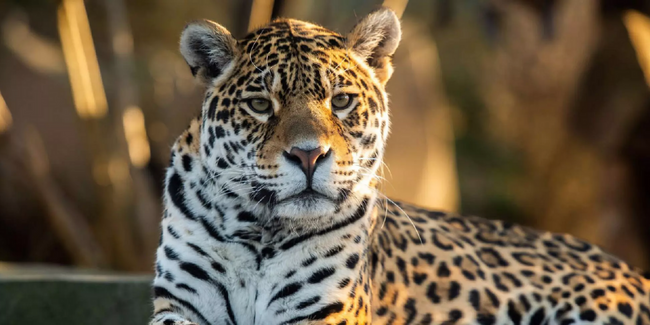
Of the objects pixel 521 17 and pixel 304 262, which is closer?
pixel 304 262

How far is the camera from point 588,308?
665 centimetres

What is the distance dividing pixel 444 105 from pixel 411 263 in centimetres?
892

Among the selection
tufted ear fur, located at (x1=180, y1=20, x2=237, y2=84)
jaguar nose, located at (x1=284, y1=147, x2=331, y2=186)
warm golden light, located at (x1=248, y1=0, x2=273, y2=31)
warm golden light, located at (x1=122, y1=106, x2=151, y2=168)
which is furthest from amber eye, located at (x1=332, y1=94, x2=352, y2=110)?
warm golden light, located at (x1=122, y1=106, x2=151, y2=168)

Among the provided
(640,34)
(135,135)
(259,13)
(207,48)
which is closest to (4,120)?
(135,135)

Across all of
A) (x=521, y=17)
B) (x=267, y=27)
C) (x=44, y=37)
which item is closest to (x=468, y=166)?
(x=521, y=17)

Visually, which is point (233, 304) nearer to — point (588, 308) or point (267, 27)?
→ point (267, 27)

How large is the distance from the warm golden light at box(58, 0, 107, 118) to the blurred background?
0.44 m

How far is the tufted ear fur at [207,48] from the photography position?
5.65 m

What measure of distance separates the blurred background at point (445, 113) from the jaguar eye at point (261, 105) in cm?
646

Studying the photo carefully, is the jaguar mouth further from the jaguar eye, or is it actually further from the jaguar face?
the jaguar eye

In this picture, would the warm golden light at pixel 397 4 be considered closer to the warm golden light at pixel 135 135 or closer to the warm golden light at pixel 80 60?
the warm golden light at pixel 135 135

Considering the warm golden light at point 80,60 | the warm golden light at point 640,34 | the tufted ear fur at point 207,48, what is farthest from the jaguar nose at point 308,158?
the warm golden light at point 640,34

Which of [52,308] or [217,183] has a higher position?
[217,183]

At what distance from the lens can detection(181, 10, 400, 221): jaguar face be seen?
17.0ft
